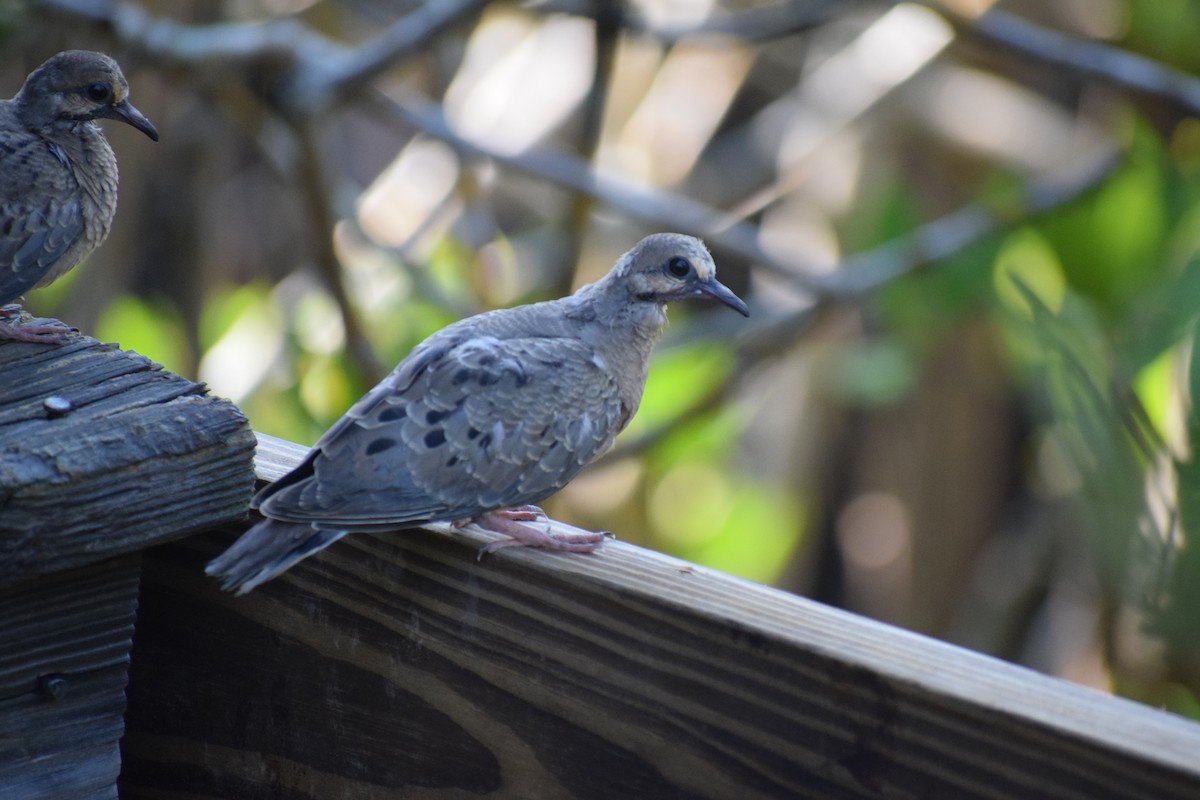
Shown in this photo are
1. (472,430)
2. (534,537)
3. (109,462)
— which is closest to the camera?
(109,462)

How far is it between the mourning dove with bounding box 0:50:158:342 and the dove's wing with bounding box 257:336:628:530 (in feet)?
2.57

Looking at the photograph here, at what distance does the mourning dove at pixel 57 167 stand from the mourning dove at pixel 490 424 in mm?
806

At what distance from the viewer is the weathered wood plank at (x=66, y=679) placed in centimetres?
146

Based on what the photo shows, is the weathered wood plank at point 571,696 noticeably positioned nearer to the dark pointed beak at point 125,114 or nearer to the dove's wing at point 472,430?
the dove's wing at point 472,430

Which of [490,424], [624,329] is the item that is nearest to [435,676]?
[490,424]

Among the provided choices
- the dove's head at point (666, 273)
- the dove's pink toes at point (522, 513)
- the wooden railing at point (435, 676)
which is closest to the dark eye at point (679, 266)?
the dove's head at point (666, 273)

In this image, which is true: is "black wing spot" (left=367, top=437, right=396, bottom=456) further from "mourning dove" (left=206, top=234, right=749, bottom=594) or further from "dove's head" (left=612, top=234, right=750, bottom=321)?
"dove's head" (left=612, top=234, right=750, bottom=321)

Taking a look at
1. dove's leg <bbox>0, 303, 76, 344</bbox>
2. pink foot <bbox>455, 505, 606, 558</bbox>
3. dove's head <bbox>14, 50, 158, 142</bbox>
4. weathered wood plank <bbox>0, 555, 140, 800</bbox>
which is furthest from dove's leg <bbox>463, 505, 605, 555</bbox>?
dove's head <bbox>14, 50, 158, 142</bbox>

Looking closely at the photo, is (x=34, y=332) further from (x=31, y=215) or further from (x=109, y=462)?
(x=31, y=215)

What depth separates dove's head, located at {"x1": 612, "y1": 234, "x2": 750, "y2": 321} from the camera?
7.98 feet

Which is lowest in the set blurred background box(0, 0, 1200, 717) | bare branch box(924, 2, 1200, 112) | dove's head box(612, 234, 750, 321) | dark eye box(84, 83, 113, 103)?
blurred background box(0, 0, 1200, 717)

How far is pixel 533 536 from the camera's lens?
1.66m

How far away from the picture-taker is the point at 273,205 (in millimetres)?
6316

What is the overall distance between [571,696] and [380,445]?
678 mm
